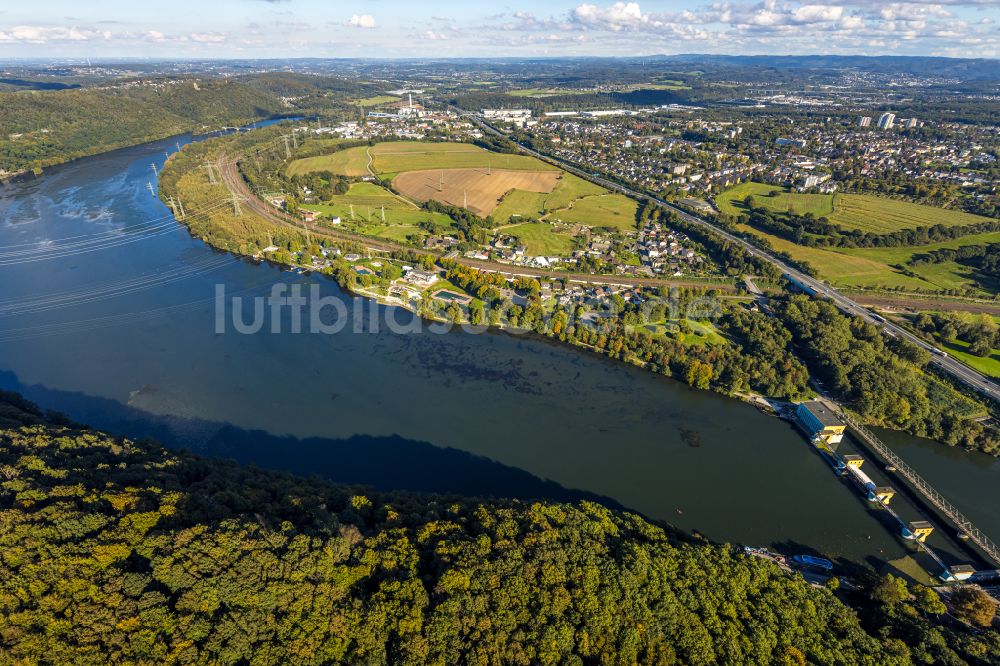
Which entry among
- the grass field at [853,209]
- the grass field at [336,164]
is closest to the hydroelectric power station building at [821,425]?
the grass field at [853,209]

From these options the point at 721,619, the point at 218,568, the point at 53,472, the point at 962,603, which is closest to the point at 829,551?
the point at 962,603

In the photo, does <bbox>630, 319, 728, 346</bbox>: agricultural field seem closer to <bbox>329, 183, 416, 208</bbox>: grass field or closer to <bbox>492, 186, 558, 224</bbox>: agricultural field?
<bbox>492, 186, 558, 224</bbox>: agricultural field

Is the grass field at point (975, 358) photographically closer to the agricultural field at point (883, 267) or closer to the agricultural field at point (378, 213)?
the agricultural field at point (883, 267)

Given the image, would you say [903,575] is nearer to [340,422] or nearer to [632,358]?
[632,358]

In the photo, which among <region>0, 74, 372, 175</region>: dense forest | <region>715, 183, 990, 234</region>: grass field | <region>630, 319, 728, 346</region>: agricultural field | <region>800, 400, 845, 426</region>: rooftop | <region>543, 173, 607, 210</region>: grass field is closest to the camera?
<region>800, 400, 845, 426</region>: rooftop

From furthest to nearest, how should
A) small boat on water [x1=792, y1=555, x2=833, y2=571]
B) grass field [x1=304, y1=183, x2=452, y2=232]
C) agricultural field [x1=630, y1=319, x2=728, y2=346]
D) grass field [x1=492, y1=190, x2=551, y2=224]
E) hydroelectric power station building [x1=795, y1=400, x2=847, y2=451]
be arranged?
grass field [x1=492, y1=190, x2=551, y2=224], grass field [x1=304, y1=183, x2=452, y2=232], agricultural field [x1=630, y1=319, x2=728, y2=346], hydroelectric power station building [x1=795, y1=400, x2=847, y2=451], small boat on water [x1=792, y1=555, x2=833, y2=571]

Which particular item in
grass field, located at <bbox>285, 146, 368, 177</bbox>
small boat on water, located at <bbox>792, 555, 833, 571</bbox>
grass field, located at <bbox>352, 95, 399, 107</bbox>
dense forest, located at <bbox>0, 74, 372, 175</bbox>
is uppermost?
grass field, located at <bbox>352, 95, 399, 107</bbox>

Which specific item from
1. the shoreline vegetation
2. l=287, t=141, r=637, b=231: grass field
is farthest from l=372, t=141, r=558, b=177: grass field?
the shoreline vegetation
